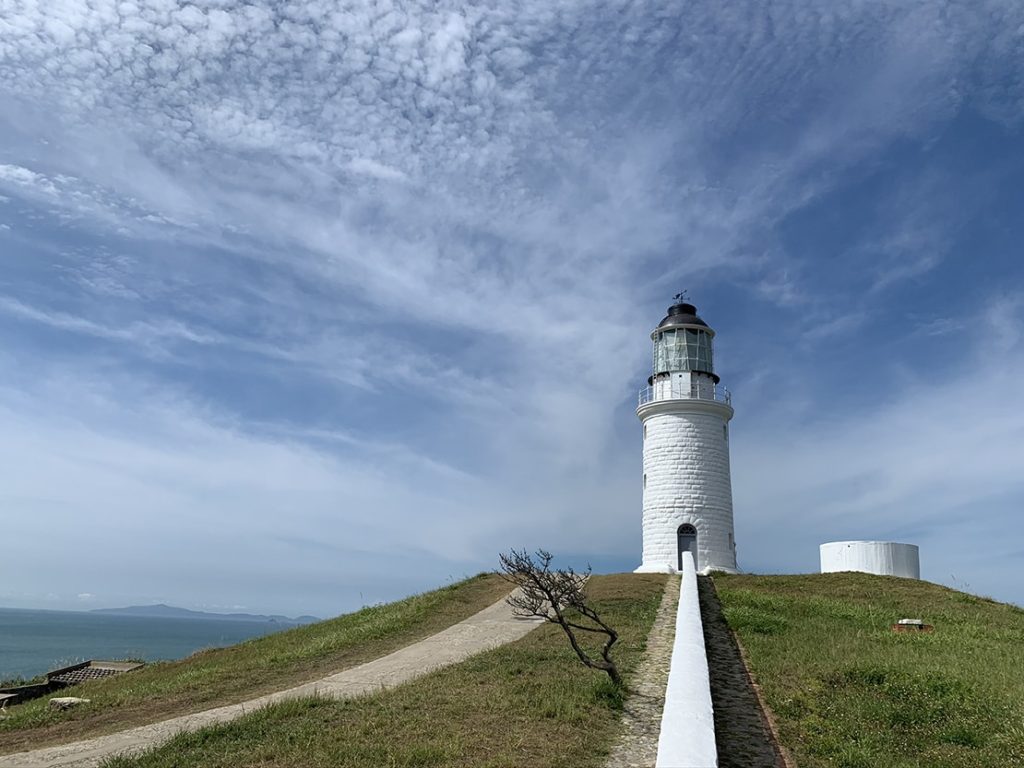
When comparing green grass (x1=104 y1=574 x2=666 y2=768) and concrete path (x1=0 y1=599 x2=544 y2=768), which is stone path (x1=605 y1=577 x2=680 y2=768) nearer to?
green grass (x1=104 y1=574 x2=666 y2=768)

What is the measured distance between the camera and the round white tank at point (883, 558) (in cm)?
2634

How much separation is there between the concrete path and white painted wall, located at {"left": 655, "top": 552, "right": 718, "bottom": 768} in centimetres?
408

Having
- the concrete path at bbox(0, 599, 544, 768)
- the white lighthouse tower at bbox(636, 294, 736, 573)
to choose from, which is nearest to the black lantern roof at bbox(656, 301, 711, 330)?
the white lighthouse tower at bbox(636, 294, 736, 573)

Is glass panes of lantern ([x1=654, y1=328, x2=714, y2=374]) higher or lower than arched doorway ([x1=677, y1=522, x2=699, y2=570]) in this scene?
higher

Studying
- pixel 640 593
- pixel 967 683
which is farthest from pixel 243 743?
pixel 640 593

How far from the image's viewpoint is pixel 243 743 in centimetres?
727

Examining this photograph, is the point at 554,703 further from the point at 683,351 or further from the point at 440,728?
the point at 683,351

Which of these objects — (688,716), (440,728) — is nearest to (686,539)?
(440,728)

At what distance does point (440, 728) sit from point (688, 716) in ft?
8.47

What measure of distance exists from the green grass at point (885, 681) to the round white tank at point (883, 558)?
6.98m

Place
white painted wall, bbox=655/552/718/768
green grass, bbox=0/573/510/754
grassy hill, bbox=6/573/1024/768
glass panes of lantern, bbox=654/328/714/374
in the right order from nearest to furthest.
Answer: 1. white painted wall, bbox=655/552/718/768
2. grassy hill, bbox=6/573/1024/768
3. green grass, bbox=0/573/510/754
4. glass panes of lantern, bbox=654/328/714/374

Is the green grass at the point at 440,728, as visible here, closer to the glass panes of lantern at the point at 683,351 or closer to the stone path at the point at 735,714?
the stone path at the point at 735,714

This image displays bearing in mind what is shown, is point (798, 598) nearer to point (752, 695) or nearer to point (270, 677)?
point (752, 695)

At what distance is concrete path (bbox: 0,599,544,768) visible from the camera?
771cm
